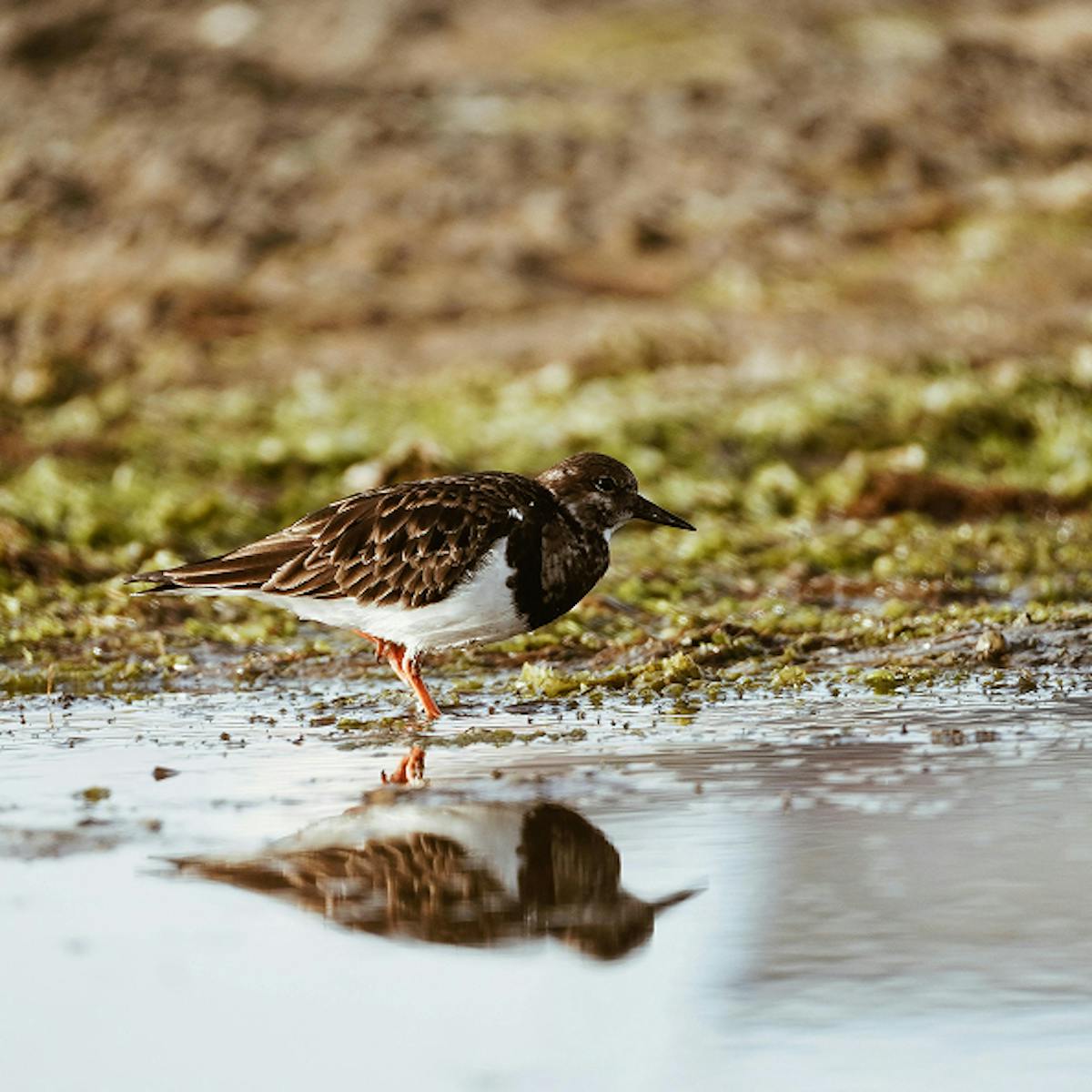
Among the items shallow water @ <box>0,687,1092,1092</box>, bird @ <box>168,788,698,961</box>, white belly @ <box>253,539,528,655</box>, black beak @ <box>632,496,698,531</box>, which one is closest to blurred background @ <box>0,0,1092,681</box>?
black beak @ <box>632,496,698,531</box>

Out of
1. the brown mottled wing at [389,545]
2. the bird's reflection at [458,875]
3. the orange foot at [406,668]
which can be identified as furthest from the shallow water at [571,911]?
the brown mottled wing at [389,545]

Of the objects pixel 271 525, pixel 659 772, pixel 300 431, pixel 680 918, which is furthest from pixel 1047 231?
pixel 680 918

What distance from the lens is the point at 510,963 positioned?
14.8 feet

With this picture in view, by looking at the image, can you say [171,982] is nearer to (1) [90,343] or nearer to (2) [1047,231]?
(1) [90,343]

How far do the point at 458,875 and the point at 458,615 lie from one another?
2.64 metres

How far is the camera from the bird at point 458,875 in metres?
4.76

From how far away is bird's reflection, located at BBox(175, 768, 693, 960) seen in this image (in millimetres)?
4762

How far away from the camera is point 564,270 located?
19.2 metres

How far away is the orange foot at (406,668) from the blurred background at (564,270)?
2.53 metres

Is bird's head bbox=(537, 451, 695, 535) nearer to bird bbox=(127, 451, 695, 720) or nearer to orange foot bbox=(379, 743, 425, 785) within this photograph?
bird bbox=(127, 451, 695, 720)

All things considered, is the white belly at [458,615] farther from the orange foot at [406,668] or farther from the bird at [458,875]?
the bird at [458,875]

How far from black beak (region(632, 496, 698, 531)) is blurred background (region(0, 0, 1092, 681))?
5.67ft

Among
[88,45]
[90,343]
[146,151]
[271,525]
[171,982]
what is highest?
[88,45]

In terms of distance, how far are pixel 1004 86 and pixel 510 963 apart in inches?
708
